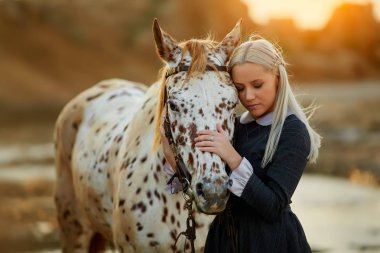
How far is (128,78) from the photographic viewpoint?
49.6 m

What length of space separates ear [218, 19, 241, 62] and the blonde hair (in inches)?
6.8

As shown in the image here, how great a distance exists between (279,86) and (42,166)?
11764mm

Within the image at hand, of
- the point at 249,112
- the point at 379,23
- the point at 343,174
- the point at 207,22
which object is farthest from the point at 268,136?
the point at 379,23

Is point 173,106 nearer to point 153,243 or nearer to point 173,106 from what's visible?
point 173,106

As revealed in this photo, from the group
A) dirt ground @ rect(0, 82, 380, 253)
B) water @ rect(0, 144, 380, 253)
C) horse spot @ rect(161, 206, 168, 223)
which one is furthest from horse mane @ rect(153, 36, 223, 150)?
water @ rect(0, 144, 380, 253)

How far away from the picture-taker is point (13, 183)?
12.8 m

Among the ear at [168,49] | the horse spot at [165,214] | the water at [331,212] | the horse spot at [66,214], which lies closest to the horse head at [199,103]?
the ear at [168,49]

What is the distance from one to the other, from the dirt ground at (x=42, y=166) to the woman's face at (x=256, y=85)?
0.63 meters

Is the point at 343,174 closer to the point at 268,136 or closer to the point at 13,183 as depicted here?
the point at 13,183

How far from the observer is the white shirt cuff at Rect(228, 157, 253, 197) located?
3.35 metres

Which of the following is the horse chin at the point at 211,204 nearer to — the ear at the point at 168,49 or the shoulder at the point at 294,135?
the shoulder at the point at 294,135

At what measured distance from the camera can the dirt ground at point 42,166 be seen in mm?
8750

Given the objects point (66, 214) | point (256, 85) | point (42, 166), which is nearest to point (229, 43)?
point (256, 85)

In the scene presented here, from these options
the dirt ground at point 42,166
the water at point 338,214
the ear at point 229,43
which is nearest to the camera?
the ear at point 229,43
